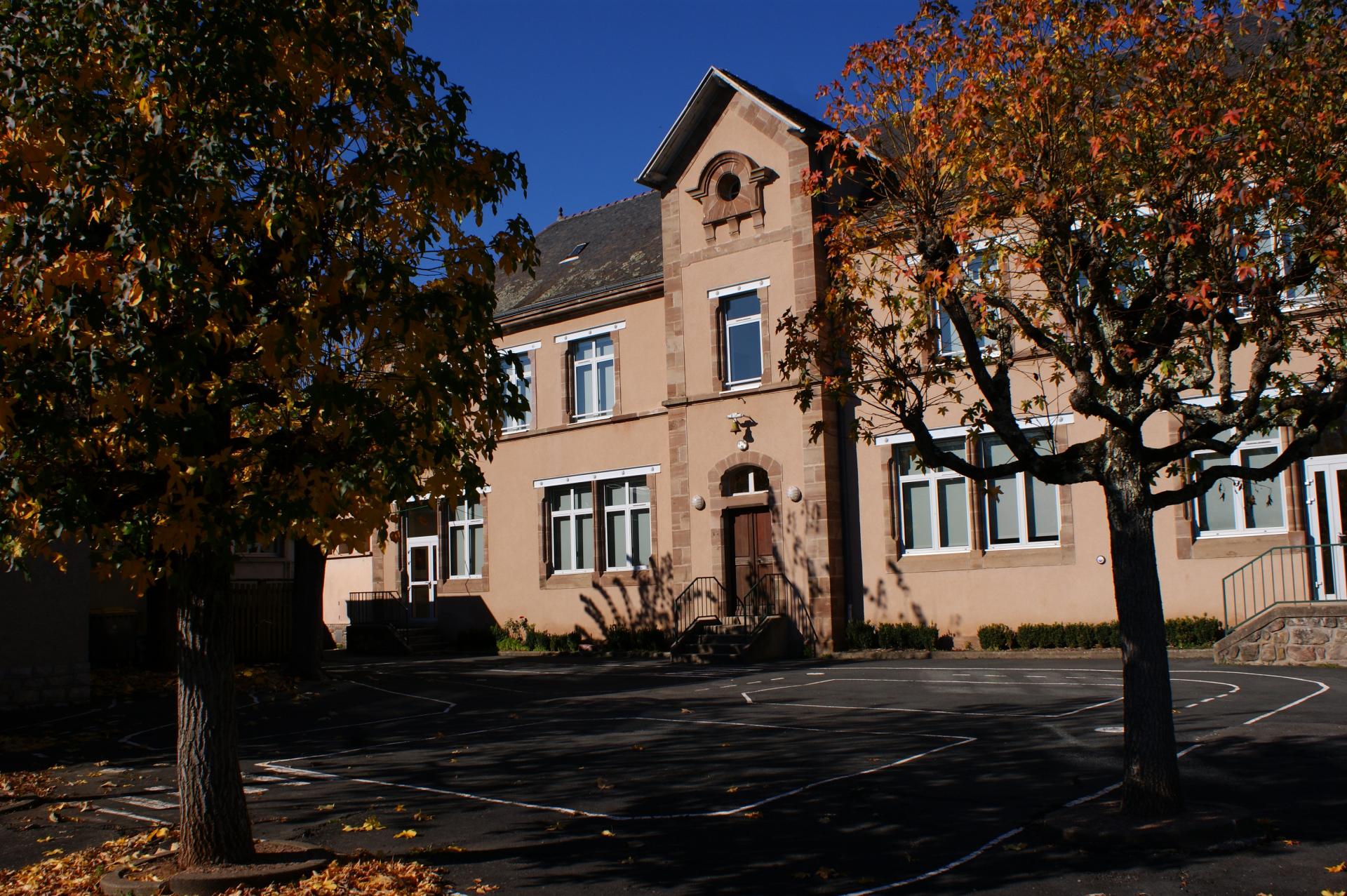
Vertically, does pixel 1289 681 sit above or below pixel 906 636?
below

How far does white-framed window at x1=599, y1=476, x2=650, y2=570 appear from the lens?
25969 millimetres

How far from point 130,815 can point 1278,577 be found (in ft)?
51.8

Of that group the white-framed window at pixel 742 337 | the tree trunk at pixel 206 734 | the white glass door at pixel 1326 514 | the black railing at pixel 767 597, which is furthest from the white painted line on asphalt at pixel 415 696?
the white glass door at pixel 1326 514

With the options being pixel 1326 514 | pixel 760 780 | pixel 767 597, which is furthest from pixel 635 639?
pixel 760 780

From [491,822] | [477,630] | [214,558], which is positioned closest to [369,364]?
[214,558]

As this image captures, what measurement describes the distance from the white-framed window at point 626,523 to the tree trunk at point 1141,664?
17956 mm

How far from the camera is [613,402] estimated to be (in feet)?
87.8

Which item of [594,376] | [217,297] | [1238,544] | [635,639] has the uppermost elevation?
[594,376]

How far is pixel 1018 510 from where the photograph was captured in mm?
20875

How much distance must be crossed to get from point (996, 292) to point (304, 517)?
4909 millimetres

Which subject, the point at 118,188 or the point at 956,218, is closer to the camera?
the point at 118,188

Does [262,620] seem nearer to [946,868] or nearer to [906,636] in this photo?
[906,636]

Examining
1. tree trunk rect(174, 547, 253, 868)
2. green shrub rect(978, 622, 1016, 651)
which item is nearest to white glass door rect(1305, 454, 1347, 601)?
green shrub rect(978, 622, 1016, 651)

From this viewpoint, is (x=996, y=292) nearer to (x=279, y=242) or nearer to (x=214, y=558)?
(x=279, y=242)
